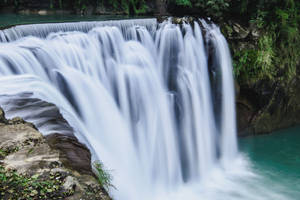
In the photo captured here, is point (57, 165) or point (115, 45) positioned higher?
point (115, 45)

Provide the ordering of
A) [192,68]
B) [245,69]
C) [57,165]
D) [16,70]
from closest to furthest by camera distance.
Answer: [57,165], [16,70], [192,68], [245,69]

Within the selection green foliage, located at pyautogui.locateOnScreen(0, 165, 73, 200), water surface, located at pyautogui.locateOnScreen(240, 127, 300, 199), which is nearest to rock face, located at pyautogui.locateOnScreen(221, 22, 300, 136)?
water surface, located at pyautogui.locateOnScreen(240, 127, 300, 199)

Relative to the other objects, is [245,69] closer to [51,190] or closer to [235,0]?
[235,0]

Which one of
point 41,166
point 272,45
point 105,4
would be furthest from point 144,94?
point 105,4

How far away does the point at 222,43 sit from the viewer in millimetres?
7988

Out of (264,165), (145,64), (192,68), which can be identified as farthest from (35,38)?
(264,165)

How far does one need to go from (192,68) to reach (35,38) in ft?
12.2

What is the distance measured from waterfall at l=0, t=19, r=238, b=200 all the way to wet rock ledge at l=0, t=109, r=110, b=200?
3.64 ft

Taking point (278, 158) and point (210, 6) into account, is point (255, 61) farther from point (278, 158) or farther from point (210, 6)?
point (278, 158)

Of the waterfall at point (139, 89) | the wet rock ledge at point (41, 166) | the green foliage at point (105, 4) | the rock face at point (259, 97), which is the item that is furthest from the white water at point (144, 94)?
the green foliage at point (105, 4)

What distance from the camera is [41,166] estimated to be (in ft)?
7.90

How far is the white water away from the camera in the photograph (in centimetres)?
535

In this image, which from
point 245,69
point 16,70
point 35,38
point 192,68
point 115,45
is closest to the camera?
point 16,70

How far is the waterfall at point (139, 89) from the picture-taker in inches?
208
